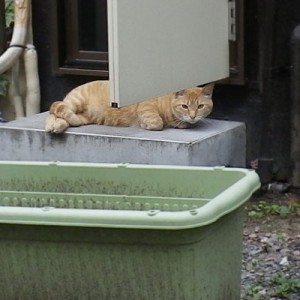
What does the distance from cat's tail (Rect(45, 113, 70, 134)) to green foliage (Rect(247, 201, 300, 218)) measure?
128cm

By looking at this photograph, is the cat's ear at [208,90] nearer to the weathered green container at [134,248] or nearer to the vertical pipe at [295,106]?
the vertical pipe at [295,106]

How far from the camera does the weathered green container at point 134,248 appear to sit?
10.1 feet

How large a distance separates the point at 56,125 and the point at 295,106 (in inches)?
61.7

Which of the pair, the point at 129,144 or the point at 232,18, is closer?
the point at 129,144

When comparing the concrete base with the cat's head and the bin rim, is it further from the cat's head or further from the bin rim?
the bin rim

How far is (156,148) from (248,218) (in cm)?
77

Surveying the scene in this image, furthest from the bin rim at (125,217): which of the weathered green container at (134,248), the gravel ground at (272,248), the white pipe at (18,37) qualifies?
the white pipe at (18,37)

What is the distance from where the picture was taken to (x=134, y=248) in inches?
124

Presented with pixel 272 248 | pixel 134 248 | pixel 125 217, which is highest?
pixel 125 217

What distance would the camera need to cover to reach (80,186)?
12.3 ft

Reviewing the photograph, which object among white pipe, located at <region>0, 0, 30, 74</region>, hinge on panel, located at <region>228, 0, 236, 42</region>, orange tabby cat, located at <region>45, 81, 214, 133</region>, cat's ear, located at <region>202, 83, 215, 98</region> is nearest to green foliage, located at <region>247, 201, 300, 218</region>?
orange tabby cat, located at <region>45, 81, 214, 133</region>

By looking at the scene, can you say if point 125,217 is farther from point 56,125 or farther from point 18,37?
point 18,37

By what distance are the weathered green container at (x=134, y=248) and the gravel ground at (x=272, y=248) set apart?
3.06 ft

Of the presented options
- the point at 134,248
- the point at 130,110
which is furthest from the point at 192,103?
the point at 134,248
